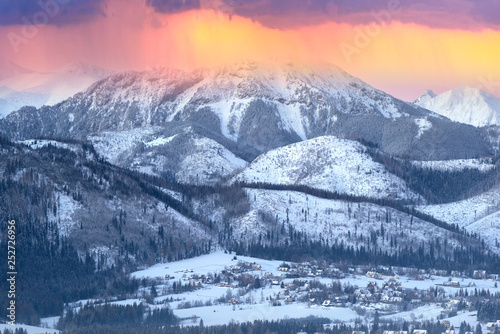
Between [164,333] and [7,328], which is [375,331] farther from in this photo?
[7,328]

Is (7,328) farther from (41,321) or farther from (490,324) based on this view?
(490,324)

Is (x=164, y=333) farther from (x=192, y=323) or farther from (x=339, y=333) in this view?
(x=339, y=333)

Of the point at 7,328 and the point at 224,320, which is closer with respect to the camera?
the point at 7,328

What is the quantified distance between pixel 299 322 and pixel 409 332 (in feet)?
56.5

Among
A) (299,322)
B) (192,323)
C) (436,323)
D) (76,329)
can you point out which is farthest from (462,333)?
(76,329)

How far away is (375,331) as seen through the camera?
632ft

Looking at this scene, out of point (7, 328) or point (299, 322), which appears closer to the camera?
point (7, 328)

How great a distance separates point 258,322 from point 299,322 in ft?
24.2

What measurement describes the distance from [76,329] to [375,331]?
1714 inches

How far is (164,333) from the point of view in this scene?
187250mm

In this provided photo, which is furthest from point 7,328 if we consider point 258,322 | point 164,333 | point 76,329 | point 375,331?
point 375,331

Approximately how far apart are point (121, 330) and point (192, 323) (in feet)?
39.5

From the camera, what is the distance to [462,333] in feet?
624

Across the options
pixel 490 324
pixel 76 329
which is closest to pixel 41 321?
pixel 76 329
